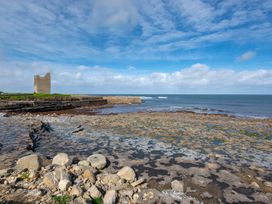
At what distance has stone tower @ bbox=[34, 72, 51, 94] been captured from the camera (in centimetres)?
5397

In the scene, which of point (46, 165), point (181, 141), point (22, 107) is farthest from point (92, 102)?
point (46, 165)

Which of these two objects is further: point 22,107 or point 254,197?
point 22,107

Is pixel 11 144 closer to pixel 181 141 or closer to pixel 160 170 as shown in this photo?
pixel 160 170

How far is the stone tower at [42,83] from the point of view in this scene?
54.0 metres

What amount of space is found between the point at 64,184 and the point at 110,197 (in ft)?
3.72

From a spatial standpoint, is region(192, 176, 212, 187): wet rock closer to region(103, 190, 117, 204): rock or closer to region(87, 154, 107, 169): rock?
region(103, 190, 117, 204): rock

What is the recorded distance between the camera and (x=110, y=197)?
4.43m

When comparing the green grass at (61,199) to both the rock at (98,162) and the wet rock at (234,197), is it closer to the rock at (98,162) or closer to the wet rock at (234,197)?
the rock at (98,162)

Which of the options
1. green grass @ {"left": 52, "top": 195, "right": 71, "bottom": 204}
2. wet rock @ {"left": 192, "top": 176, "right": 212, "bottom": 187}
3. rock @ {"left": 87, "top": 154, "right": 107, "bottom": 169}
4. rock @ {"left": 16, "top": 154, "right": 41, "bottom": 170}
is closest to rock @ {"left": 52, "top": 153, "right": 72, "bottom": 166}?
rock @ {"left": 16, "top": 154, "right": 41, "bottom": 170}

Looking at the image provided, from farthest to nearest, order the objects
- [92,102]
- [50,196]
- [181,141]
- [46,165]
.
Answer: [92,102]
[181,141]
[46,165]
[50,196]

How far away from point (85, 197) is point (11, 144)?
6.07 m

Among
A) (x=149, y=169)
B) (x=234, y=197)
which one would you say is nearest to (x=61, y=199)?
(x=149, y=169)

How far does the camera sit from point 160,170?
6.57m

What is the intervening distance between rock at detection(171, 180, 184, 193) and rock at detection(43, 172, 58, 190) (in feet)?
9.65
